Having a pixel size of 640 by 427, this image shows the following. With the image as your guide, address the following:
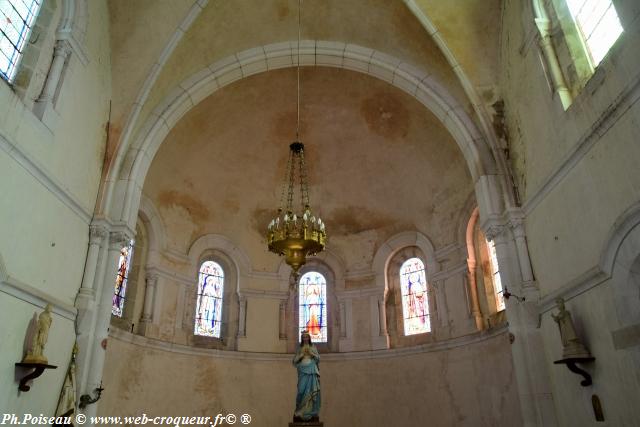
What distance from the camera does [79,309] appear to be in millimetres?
8094

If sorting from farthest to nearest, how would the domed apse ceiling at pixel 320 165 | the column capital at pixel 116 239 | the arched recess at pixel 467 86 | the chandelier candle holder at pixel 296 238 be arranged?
the domed apse ceiling at pixel 320 165, the arched recess at pixel 467 86, the column capital at pixel 116 239, the chandelier candle holder at pixel 296 238

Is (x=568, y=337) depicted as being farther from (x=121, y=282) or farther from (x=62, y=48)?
(x=121, y=282)

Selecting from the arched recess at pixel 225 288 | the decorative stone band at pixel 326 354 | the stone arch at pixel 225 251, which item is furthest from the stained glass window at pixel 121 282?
the stone arch at pixel 225 251

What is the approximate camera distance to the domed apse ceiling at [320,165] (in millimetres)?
12883

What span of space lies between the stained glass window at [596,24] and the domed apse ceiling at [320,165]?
5.48 metres

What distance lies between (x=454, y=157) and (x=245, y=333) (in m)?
7.09

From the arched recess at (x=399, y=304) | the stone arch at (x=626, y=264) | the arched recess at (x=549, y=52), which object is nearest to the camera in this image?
the stone arch at (x=626, y=264)

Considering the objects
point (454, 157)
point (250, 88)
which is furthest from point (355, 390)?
point (250, 88)

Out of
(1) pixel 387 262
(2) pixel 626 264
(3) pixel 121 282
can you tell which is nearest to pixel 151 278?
(3) pixel 121 282

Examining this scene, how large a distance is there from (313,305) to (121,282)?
17.2 feet

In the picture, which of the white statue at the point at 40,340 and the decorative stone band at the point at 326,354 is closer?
the white statue at the point at 40,340

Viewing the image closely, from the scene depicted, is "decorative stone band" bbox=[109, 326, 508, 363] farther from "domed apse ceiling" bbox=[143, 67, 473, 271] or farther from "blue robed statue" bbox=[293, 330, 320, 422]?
"blue robed statue" bbox=[293, 330, 320, 422]

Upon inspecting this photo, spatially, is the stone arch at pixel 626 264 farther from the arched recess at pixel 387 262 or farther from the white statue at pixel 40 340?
the white statue at pixel 40 340

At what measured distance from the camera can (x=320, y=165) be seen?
1458cm
